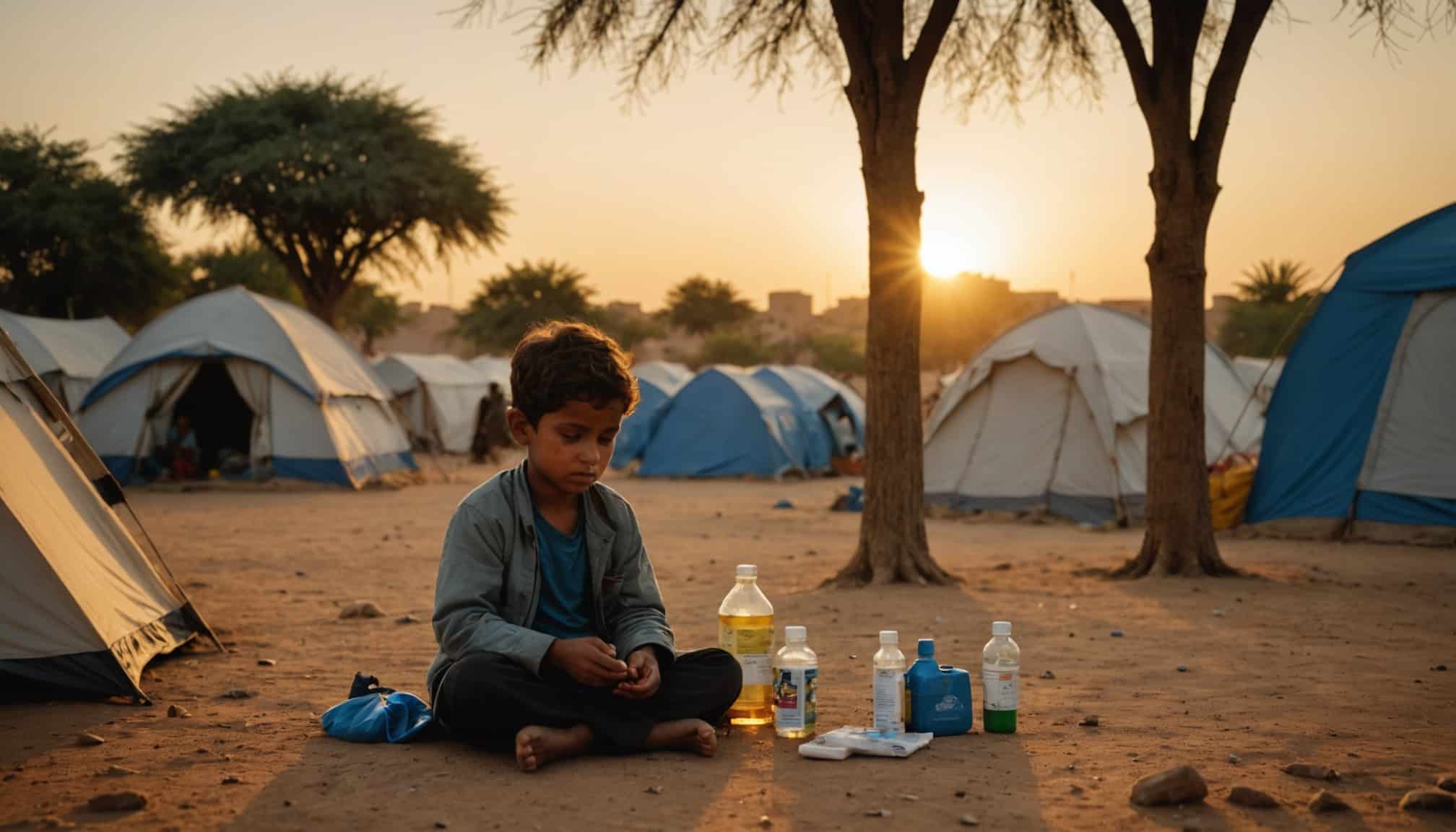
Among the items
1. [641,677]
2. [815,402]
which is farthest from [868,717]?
[815,402]

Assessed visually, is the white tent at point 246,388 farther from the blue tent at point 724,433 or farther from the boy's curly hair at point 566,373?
the boy's curly hair at point 566,373

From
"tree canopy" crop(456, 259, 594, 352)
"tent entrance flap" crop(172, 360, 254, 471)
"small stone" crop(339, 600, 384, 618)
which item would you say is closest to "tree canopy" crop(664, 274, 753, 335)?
"tree canopy" crop(456, 259, 594, 352)

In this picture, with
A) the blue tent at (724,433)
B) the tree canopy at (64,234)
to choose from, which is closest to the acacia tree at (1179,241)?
the blue tent at (724,433)

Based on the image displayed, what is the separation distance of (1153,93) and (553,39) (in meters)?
4.76

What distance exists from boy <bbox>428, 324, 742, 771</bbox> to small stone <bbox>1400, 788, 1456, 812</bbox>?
6.76 ft

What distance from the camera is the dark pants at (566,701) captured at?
4070 mm

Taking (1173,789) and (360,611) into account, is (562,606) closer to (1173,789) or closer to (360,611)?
(1173,789)

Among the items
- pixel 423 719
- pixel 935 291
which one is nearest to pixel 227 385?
pixel 423 719

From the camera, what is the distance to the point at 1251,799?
3.66 metres

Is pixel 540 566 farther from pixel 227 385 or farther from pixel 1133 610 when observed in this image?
pixel 227 385

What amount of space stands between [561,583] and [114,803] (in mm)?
1489

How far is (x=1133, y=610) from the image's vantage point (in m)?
8.18

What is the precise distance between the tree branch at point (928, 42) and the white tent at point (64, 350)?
1804cm

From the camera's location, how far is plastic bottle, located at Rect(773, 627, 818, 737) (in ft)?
14.9
